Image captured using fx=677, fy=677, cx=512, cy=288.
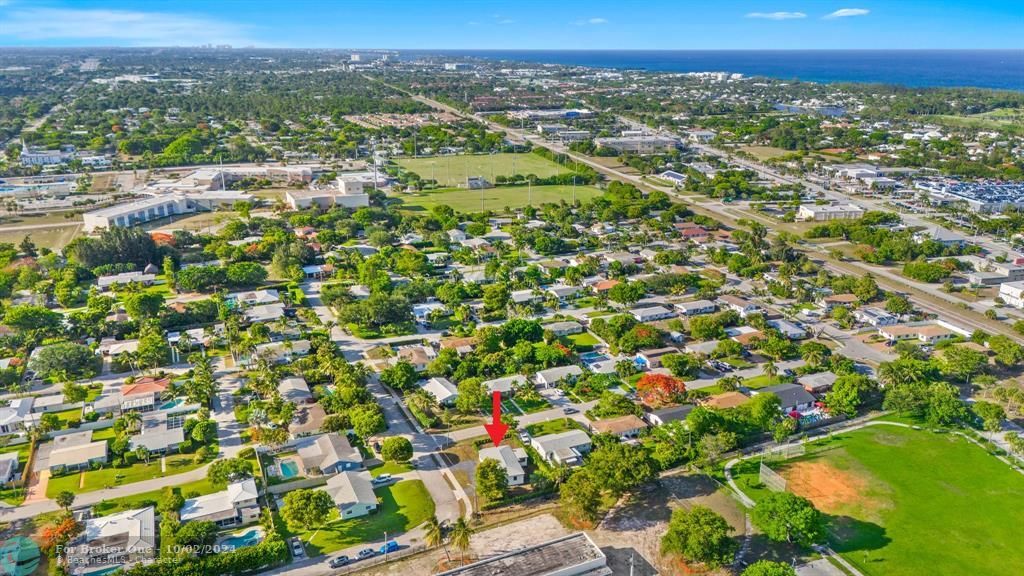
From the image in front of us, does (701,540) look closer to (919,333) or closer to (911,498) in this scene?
(911,498)

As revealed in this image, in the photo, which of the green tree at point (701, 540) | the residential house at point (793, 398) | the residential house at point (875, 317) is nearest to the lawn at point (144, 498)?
the green tree at point (701, 540)

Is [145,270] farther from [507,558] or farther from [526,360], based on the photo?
[507,558]

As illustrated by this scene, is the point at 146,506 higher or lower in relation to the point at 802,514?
lower

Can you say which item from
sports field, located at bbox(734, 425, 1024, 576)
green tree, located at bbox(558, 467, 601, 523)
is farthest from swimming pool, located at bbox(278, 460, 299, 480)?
sports field, located at bbox(734, 425, 1024, 576)

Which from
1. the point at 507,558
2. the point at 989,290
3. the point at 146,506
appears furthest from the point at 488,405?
the point at 989,290

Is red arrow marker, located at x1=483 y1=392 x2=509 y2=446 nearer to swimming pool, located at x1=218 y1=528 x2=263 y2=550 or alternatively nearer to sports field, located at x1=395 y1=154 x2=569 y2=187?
swimming pool, located at x1=218 y1=528 x2=263 y2=550

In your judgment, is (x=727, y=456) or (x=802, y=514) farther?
(x=727, y=456)
